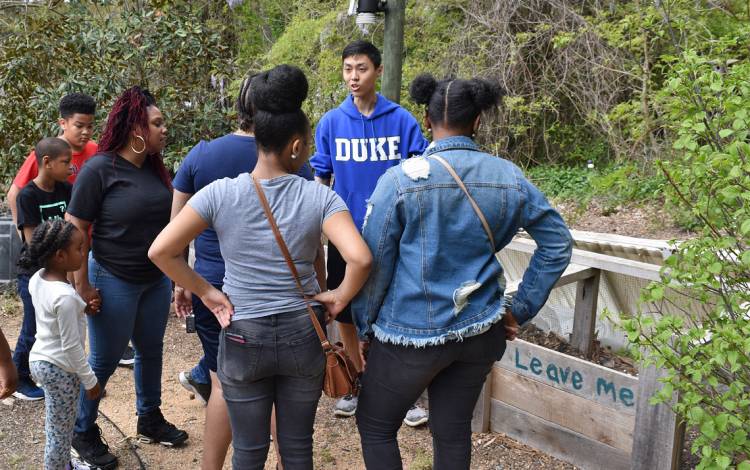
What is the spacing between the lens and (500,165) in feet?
8.72

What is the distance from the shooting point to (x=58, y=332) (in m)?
3.26

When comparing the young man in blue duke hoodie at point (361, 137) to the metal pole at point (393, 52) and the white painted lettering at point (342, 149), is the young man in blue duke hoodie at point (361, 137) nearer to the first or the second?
the white painted lettering at point (342, 149)

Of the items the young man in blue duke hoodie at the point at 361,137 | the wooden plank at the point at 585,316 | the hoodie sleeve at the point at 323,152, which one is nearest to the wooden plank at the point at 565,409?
the young man in blue duke hoodie at the point at 361,137

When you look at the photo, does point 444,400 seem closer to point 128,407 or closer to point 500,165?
point 500,165

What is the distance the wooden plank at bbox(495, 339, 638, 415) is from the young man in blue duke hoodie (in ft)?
2.81

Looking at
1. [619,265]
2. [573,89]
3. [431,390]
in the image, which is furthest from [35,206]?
[573,89]

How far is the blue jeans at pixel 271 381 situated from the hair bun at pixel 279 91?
2.36 feet

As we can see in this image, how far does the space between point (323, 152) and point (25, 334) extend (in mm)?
2361

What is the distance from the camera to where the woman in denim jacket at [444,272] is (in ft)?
8.49

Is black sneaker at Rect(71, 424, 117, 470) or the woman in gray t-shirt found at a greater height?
the woman in gray t-shirt

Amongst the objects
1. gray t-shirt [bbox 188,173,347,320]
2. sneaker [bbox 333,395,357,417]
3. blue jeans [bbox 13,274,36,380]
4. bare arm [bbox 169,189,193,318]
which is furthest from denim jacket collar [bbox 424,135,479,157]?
blue jeans [bbox 13,274,36,380]

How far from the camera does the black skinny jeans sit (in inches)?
105

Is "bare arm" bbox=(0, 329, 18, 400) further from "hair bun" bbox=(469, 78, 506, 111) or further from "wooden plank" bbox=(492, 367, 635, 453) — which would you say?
"wooden plank" bbox=(492, 367, 635, 453)

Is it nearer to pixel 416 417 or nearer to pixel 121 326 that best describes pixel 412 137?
pixel 416 417
